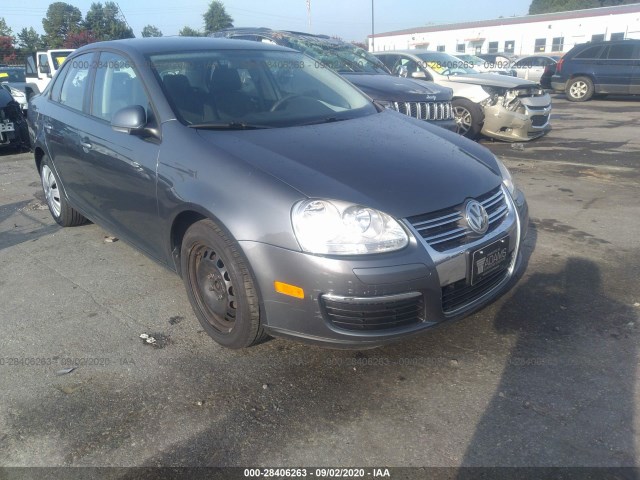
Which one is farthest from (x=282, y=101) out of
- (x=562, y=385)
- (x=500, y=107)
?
(x=500, y=107)

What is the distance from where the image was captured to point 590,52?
16.1m

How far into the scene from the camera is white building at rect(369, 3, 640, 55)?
3869 centimetres

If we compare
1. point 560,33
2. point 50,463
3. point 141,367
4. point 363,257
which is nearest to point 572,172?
point 363,257

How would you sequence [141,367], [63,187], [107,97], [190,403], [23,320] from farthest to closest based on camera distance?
[63,187], [107,97], [23,320], [141,367], [190,403]

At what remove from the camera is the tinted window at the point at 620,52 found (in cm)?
1544

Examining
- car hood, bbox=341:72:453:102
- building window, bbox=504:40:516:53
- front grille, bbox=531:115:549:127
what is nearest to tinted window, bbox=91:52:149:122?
car hood, bbox=341:72:453:102

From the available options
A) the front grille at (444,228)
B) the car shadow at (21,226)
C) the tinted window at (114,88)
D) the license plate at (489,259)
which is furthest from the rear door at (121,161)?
the license plate at (489,259)

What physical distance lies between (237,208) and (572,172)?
5859mm

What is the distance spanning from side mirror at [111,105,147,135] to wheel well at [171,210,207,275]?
61 cm

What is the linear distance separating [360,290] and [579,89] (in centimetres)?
1675

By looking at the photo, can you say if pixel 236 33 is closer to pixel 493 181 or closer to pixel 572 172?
pixel 572 172

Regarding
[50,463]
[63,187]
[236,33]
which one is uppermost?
[236,33]

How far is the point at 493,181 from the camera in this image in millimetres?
3104

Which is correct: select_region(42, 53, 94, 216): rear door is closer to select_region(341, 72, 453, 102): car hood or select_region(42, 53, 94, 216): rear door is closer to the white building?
select_region(341, 72, 453, 102): car hood
